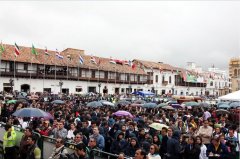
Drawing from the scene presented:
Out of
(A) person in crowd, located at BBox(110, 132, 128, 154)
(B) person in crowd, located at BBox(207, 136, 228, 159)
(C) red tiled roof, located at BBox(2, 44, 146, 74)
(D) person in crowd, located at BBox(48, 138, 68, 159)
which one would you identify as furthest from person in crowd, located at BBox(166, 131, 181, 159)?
(C) red tiled roof, located at BBox(2, 44, 146, 74)

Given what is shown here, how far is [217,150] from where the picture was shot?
862 cm

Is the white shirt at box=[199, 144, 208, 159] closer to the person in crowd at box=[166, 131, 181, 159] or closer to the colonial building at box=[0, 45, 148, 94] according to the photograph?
the person in crowd at box=[166, 131, 181, 159]

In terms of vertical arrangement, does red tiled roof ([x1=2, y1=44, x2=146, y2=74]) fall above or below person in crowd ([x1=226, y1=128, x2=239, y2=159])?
above

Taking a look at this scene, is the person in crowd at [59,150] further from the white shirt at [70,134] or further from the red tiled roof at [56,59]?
the red tiled roof at [56,59]

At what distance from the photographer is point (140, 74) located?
60844mm

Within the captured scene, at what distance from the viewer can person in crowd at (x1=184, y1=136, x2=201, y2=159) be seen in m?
8.53

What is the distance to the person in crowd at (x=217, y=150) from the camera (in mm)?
8520

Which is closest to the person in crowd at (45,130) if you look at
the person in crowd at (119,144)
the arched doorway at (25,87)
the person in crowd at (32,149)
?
the person in crowd at (32,149)

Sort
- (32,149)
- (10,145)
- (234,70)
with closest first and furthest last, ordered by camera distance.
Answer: (32,149)
(10,145)
(234,70)

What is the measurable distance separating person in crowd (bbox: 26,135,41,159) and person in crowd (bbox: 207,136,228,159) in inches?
173

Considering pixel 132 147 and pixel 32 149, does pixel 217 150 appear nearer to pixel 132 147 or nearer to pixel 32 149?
pixel 132 147

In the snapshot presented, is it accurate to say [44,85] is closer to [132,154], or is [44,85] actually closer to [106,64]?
[106,64]

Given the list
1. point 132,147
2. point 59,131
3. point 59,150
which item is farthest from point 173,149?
point 59,131

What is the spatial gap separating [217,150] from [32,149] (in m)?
4.82
